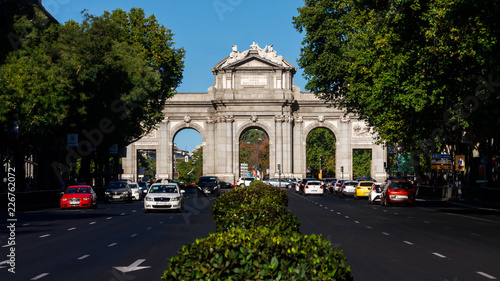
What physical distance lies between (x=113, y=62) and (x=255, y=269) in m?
47.1

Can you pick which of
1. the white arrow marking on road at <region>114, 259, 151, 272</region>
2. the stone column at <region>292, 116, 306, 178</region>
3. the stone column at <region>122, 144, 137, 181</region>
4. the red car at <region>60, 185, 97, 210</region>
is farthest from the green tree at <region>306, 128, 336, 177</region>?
the white arrow marking on road at <region>114, 259, 151, 272</region>

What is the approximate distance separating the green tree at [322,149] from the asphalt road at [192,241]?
10624 centimetres

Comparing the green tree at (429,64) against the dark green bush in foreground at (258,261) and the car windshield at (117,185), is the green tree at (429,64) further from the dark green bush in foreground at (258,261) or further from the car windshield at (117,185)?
the dark green bush in foreground at (258,261)

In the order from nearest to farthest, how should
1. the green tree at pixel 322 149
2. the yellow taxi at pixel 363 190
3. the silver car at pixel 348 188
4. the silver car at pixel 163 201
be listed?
1. the silver car at pixel 163 201
2. the yellow taxi at pixel 363 190
3. the silver car at pixel 348 188
4. the green tree at pixel 322 149

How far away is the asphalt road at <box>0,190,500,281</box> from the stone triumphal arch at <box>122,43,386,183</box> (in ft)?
226

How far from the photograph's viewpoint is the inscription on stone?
101062mm

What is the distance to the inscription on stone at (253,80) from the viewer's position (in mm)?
101062

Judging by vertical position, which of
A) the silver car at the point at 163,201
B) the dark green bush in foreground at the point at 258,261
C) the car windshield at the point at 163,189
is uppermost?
the car windshield at the point at 163,189

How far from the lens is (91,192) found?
149 feet

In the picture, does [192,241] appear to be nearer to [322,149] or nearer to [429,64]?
[429,64]

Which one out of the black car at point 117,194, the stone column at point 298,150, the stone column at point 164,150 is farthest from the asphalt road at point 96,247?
the stone column at point 298,150

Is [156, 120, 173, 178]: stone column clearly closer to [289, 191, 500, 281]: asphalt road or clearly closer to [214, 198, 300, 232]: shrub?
[289, 191, 500, 281]: asphalt road

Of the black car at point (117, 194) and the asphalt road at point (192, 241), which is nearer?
the asphalt road at point (192, 241)

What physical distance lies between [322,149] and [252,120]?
130ft
